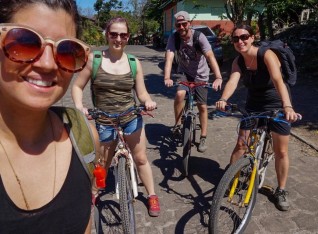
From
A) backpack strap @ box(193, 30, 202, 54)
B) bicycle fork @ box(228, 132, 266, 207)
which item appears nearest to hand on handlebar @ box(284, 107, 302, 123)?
bicycle fork @ box(228, 132, 266, 207)

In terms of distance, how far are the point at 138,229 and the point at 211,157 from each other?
2358 mm

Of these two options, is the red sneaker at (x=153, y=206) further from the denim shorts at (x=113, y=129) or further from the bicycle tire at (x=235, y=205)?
the denim shorts at (x=113, y=129)

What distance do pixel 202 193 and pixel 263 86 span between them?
162 centimetres

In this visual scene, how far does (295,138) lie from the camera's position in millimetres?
6582

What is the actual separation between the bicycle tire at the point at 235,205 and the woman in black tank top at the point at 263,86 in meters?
0.62

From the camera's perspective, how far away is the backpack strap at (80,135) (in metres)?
1.49

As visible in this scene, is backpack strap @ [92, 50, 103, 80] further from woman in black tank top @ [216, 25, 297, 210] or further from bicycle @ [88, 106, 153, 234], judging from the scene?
woman in black tank top @ [216, 25, 297, 210]

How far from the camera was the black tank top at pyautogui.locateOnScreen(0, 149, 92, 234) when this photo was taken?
1.25 m

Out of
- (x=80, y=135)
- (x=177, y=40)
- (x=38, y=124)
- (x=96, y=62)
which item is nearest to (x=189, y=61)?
(x=177, y=40)

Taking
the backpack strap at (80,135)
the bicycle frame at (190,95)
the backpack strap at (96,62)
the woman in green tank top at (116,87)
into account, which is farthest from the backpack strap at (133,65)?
the backpack strap at (80,135)

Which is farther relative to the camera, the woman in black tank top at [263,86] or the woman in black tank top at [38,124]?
the woman in black tank top at [263,86]

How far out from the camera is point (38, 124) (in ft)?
4.57

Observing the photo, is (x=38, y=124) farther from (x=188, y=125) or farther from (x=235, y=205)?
(x=188, y=125)

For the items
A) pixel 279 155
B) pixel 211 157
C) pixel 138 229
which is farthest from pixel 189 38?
pixel 138 229
